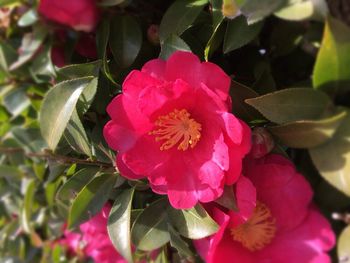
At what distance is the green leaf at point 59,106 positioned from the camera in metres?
0.69

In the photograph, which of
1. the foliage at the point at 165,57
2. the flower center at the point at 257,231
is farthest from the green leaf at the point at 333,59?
the flower center at the point at 257,231

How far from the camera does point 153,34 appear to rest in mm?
770

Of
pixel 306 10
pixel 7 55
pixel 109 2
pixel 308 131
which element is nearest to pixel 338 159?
pixel 308 131

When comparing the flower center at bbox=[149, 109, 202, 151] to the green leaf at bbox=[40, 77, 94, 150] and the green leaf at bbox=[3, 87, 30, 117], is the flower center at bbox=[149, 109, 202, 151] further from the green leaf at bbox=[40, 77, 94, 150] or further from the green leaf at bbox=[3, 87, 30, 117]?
the green leaf at bbox=[3, 87, 30, 117]

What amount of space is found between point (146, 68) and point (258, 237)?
32 centimetres

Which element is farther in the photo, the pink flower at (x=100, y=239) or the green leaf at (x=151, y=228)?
the pink flower at (x=100, y=239)

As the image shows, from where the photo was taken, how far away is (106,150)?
75cm

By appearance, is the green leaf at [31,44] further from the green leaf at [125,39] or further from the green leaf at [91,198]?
the green leaf at [91,198]

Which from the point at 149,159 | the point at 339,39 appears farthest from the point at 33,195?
the point at 339,39

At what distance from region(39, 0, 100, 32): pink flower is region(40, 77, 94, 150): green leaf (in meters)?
0.12

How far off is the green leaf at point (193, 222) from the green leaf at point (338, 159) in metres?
0.17

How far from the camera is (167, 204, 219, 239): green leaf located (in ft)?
2.20

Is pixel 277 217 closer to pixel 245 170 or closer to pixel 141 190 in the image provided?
pixel 245 170

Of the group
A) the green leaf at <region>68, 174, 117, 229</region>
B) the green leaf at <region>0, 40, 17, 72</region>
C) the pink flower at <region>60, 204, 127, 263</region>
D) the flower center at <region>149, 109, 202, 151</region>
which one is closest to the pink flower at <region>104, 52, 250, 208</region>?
the flower center at <region>149, 109, 202, 151</region>
